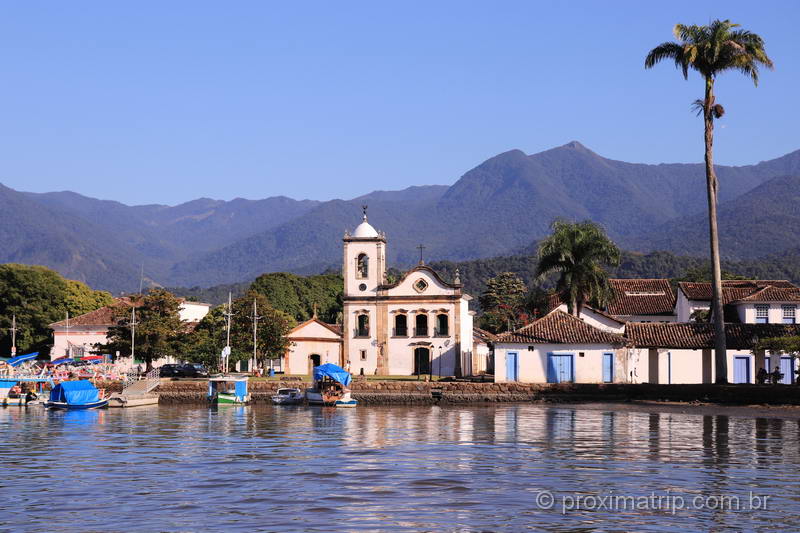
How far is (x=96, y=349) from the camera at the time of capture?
287 ft

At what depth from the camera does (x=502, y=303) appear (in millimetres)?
117062

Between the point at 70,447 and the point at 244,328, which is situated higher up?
the point at 244,328

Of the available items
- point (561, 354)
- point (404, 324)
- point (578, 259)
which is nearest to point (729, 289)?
point (578, 259)

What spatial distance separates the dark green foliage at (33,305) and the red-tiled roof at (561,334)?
53.2m

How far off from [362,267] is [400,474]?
5225 cm

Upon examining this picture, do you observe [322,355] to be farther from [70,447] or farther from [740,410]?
[70,447]

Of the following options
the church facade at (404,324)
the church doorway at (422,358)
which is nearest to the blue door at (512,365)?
the church facade at (404,324)

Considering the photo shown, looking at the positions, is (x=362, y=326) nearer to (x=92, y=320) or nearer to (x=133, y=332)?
(x=133, y=332)

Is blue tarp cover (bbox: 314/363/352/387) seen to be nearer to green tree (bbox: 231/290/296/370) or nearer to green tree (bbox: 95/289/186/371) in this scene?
green tree (bbox: 231/290/296/370)

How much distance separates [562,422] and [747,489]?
21430mm

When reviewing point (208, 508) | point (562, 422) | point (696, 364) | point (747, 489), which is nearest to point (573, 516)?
point (747, 489)

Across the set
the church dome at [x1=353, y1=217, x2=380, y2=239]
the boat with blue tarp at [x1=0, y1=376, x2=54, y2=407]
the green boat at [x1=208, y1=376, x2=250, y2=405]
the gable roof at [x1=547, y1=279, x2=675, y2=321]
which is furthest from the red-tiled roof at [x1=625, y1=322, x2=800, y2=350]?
the boat with blue tarp at [x1=0, y1=376, x2=54, y2=407]

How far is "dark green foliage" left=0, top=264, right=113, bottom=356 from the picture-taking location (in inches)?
3844

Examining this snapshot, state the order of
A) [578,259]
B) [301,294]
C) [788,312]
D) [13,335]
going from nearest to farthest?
[578,259]
[788,312]
[13,335]
[301,294]
